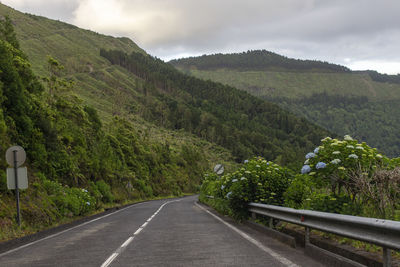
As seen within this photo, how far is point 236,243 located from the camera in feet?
30.9

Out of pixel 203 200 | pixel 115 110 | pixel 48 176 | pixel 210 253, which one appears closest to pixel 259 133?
pixel 115 110

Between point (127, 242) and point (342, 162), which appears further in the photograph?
point (127, 242)

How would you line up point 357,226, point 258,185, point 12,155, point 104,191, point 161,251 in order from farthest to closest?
point 104,191, point 258,185, point 12,155, point 161,251, point 357,226

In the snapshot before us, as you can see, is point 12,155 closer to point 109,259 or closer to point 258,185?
point 109,259

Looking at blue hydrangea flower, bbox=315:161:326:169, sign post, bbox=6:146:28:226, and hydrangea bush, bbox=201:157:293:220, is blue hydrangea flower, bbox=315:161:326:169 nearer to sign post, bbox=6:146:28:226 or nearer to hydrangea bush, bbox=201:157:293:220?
hydrangea bush, bbox=201:157:293:220

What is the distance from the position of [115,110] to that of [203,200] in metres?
117

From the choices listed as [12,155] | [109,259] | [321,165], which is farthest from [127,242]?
[12,155]

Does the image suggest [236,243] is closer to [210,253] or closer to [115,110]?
[210,253]

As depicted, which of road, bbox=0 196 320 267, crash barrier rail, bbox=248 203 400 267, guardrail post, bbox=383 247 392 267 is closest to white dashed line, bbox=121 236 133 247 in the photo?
road, bbox=0 196 320 267

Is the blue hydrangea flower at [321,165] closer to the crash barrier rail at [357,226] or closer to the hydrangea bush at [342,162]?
the hydrangea bush at [342,162]

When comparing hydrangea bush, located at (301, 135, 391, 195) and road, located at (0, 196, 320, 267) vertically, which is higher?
hydrangea bush, located at (301, 135, 391, 195)

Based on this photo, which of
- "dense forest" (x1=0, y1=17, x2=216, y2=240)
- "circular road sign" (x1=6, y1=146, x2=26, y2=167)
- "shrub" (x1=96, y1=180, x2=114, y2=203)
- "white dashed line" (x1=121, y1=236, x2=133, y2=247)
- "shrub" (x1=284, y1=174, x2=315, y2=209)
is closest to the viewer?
"white dashed line" (x1=121, y1=236, x2=133, y2=247)

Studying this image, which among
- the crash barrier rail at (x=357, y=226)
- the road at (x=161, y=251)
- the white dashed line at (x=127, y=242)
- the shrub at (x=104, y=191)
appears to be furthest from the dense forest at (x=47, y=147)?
the crash barrier rail at (x=357, y=226)

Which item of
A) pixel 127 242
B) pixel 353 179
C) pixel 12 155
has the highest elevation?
pixel 12 155
